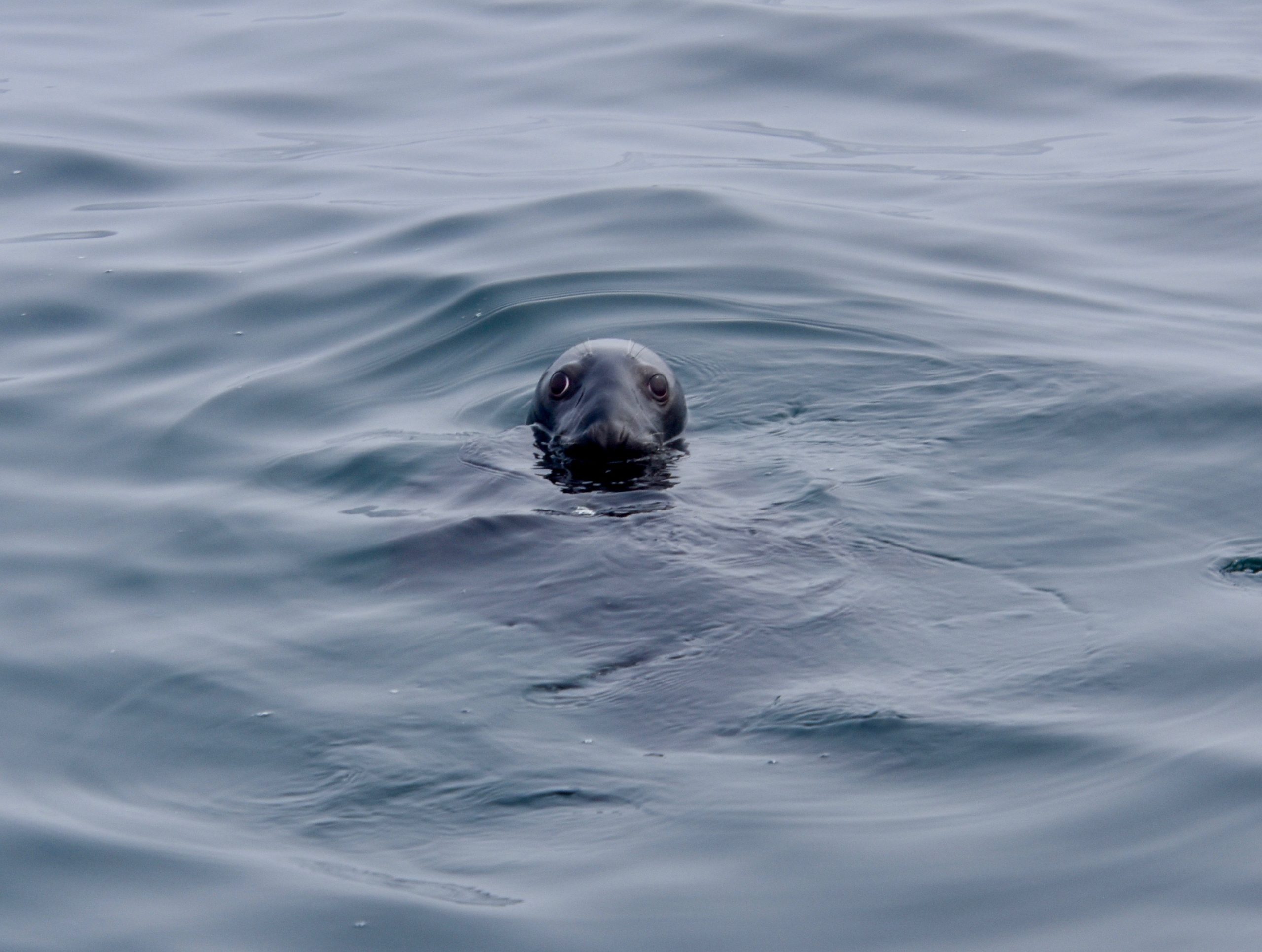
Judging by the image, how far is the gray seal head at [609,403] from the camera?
8016 millimetres

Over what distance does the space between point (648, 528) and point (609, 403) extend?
1.17m

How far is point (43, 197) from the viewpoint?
44.1 feet

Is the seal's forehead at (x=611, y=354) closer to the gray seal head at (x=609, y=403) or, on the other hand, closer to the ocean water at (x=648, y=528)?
the gray seal head at (x=609, y=403)

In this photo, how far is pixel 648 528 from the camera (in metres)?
7.04

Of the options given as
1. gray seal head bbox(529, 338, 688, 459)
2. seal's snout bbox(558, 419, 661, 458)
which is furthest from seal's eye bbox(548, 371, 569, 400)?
seal's snout bbox(558, 419, 661, 458)

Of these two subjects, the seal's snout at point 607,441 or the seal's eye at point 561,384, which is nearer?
the seal's snout at point 607,441

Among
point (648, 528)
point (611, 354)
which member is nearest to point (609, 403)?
point (611, 354)

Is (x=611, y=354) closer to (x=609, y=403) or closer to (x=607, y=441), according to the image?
(x=609, y=403)

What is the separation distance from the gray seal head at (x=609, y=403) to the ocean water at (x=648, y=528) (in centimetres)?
25

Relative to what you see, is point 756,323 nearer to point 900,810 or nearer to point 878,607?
point 878,607

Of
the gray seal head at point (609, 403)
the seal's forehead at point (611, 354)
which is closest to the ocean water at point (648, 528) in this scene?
the gray seal head at point (609, 403)

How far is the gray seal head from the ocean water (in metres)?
0.25

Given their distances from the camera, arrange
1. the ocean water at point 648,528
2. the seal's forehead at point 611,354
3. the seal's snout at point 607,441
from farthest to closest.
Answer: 1. the seal's forehead at point 611,354
2. the seal's snout at point 607,441
3. the ocean water at point 648,528

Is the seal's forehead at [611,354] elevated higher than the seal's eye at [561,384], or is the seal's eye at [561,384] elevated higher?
the seal's forehead at [611,354]
